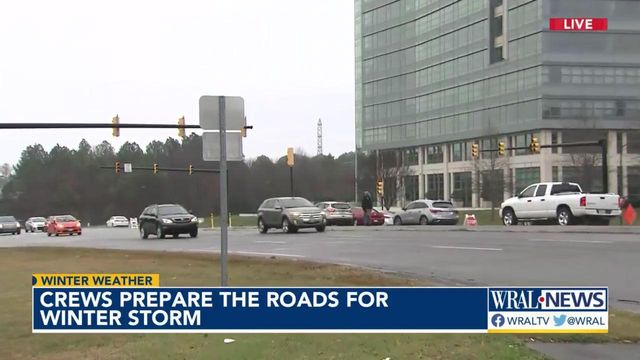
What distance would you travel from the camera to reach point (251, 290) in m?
6.02

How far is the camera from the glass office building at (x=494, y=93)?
7106cm

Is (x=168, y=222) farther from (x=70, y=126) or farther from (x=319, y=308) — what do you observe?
(x=319, y=308)

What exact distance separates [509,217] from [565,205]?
11.4 feet

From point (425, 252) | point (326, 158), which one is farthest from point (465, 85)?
point (425, 252)

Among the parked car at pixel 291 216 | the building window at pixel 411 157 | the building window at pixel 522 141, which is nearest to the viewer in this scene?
the parked car at pixel 291 216

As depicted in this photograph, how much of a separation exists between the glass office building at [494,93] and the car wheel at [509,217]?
30.4m

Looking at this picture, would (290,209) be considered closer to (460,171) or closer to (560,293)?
(560,293)

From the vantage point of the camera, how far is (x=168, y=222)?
30391 millimetres

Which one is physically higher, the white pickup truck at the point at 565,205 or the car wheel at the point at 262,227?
the white pickup truck at the point at 565,205

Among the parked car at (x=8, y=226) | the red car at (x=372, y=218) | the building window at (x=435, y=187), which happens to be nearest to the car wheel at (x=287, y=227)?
the red car at (x=372, y=218)

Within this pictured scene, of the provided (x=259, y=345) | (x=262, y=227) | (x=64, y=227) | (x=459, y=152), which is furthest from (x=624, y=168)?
(x=259, y=345)

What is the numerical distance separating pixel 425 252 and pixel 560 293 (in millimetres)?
11548

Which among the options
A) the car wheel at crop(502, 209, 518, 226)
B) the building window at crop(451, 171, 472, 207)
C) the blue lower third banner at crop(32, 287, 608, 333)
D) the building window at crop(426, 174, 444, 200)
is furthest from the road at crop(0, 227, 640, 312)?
the building window at crop(426, 174, 444, 200)

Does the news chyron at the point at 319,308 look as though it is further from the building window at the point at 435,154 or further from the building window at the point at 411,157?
the building window at the point at 411,157
